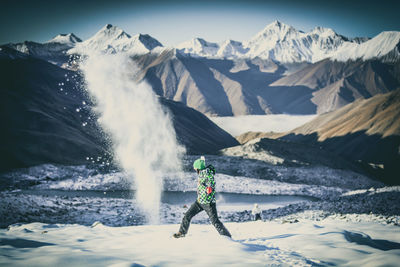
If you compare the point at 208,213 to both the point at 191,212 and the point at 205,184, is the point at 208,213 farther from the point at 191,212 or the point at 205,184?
the point at 205,184

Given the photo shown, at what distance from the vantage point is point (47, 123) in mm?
65062

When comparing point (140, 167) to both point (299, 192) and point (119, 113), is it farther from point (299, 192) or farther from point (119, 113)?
point (299, 192)

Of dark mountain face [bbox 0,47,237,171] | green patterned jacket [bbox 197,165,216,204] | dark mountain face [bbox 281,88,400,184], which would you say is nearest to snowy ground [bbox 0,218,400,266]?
green patterned jacket [bbox 197,165,216,204]

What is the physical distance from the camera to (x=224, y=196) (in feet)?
143

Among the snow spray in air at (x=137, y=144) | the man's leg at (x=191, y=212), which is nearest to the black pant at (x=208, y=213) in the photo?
the man's leg at (x=191, y=212)

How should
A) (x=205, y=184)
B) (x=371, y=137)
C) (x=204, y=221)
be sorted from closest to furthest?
(x=205, y=184), (x=204, y=221), (x=371, y=137)

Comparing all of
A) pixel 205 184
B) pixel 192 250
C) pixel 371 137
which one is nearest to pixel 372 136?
pixel 371 137

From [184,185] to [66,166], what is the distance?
23388 mm

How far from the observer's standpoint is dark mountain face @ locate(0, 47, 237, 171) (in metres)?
54.9

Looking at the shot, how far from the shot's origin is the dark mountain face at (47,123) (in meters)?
54.9

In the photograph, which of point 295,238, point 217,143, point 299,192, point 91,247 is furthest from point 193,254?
point 217,143

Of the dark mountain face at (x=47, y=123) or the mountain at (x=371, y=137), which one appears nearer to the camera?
the dark mountain face at (x=47, y=123)

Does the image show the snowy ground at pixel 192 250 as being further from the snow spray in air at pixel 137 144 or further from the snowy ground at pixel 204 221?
the snow spray in air at pixel 137 144

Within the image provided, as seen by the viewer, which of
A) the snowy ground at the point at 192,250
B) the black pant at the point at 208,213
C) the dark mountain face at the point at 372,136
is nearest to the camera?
the snowy ground at the point at 192,250
